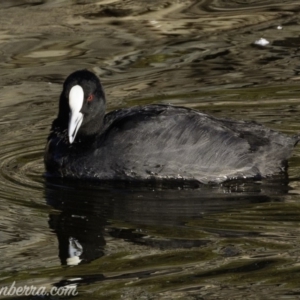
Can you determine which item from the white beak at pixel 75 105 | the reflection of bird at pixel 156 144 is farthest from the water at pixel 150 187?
the white beak at pixel 75 105

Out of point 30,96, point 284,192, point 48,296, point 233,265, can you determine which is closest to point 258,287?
point 233,265

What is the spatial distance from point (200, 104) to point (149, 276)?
12.1 ft

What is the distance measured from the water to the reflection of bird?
15 centimetres

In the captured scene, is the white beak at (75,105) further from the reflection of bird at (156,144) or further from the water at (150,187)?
the water at (150,187)

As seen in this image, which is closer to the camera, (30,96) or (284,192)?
(284,192)

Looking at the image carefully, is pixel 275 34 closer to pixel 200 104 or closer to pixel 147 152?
pixel 200 104

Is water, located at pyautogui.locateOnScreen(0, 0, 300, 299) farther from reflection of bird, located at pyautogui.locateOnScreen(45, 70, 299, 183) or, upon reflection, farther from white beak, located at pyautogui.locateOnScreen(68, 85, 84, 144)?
white beak, located at pyautogui.locateOnScreen(68, 85, 84, 144)

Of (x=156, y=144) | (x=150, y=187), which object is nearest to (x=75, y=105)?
(x=156, y=144)

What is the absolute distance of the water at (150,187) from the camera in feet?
18.5

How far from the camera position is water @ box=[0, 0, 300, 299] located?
564 cm

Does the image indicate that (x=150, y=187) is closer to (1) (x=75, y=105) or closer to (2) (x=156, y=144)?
(2) (x=156, y=144)

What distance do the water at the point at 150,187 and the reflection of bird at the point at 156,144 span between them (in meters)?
0.15

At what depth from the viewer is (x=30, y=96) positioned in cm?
956

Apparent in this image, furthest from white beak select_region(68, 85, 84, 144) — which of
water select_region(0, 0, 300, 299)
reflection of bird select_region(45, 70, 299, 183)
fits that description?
water select_region(0, 0, 300, 299)
